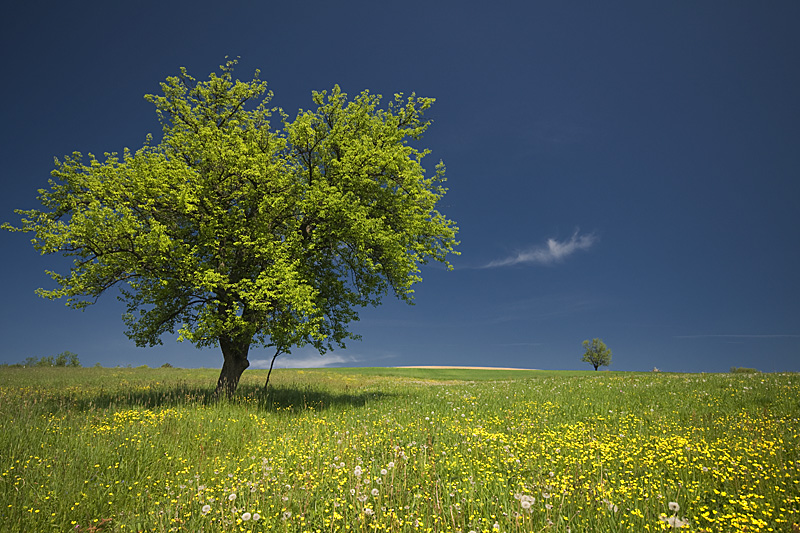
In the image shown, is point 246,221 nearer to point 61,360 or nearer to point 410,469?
point 410,469

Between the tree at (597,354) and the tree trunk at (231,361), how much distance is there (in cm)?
8963

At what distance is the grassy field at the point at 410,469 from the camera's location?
5.04 metres

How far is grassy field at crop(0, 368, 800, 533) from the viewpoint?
504 centimetres

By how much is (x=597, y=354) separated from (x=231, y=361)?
90751mm

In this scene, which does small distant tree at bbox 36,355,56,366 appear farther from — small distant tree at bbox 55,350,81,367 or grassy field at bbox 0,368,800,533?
grassy field at bbox 0,368,800,533

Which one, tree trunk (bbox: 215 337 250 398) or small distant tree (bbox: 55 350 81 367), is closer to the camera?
tree trunk (bbox: 215 337 250 398)

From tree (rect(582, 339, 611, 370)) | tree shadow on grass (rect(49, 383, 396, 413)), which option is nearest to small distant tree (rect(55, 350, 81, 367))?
tree shadow on grass (rect(49, 383, 396, 413))

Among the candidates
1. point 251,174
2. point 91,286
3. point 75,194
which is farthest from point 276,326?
point 75,194

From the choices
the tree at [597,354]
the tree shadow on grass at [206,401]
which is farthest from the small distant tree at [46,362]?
the tree at [597,354]

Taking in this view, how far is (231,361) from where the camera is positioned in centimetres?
1616

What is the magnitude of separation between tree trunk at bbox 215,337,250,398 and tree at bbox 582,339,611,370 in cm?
8963

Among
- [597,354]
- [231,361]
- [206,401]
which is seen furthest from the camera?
[597,354]

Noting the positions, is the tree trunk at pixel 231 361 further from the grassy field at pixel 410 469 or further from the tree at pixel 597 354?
the tree at pixel 597 354

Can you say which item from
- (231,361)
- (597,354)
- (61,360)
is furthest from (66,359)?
(597,354)
